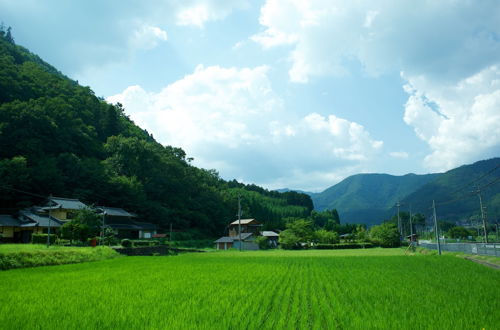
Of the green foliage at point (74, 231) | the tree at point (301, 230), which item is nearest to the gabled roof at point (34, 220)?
the green foliage at point (74, 231)

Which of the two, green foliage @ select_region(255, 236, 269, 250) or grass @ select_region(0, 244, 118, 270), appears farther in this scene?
green foliage @ select_region(255, 236, 269, 250)

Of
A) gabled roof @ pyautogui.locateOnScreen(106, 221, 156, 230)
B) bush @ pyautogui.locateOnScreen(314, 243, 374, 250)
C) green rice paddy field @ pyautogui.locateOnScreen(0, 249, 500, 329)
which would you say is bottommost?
bush @ pyautogui.locateOnScreen(314, 243, 374, 250)

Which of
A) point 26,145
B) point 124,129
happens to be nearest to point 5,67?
point 26,145

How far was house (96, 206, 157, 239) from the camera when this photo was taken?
189 feet

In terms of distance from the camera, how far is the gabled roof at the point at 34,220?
4584cm

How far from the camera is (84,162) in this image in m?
62.2

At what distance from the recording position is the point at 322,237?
6650 cm

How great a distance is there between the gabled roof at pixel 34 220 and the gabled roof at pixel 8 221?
71 cm

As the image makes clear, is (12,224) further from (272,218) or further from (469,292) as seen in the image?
(272,218)

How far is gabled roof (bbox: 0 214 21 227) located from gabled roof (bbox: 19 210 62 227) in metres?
0.71

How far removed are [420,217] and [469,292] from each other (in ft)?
455

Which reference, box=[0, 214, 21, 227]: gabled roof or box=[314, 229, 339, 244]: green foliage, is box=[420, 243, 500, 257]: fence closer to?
box=[314, 229, 339, 244]: green foliage

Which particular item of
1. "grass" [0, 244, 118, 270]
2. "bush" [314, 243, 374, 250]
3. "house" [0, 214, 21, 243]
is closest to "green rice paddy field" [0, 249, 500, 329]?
"grass" [0, 244, 118, 270]

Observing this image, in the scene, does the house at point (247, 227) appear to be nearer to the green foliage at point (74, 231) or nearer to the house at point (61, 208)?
the house at point (61, 208)
